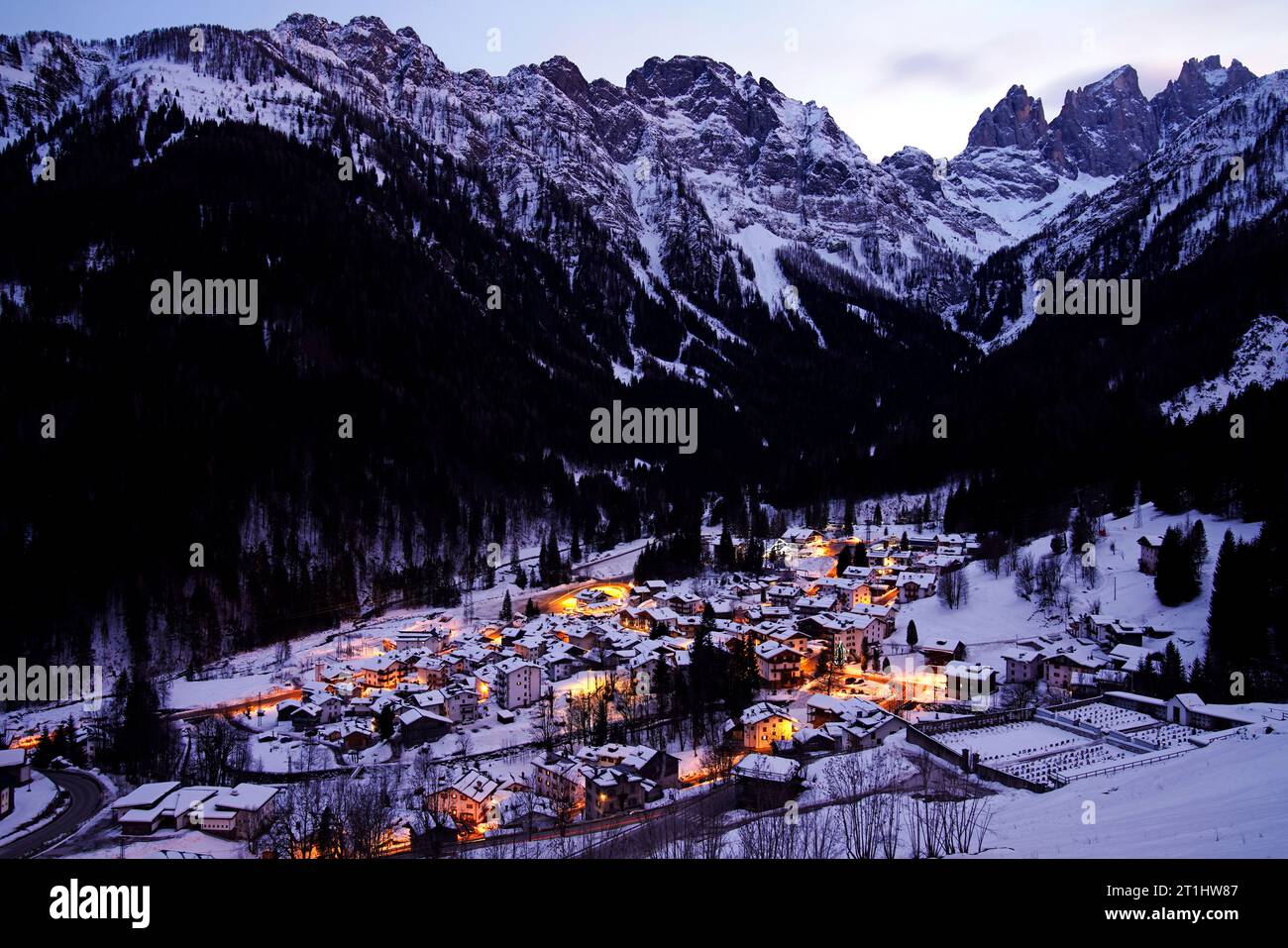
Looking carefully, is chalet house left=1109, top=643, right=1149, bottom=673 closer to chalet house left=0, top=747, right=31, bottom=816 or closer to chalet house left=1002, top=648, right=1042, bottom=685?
chalet house left=1002, top=648, right=1042, bottom=685

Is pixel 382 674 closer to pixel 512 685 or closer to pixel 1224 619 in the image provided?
pixel 512 685

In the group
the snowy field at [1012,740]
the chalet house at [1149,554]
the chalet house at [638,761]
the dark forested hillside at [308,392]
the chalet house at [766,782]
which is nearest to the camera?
the chalet house at [766,782]

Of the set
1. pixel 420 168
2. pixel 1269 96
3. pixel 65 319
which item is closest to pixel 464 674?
pixel 65 319

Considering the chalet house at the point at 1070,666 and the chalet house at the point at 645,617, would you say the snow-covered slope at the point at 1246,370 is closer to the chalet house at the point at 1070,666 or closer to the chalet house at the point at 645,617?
the chalet house at the point at 1070,666

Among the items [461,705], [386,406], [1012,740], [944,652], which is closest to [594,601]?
[461,705]

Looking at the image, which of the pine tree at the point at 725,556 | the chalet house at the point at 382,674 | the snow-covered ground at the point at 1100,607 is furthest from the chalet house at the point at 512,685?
the pine tree at the point at 725,556

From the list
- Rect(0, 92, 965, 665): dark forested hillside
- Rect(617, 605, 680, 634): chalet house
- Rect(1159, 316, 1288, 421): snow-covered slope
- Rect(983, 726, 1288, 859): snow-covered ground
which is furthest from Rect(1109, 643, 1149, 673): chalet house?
Rect(1159, 316, 1288, 421): snow-covered slope
